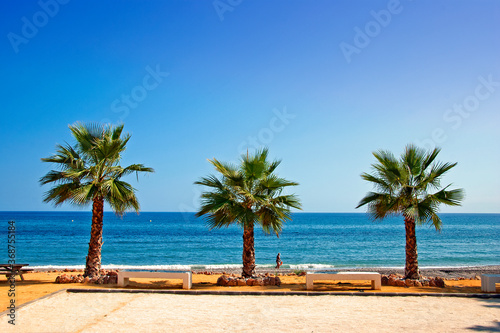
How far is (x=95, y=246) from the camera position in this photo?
13789mm

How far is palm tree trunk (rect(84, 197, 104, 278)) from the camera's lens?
537 inches

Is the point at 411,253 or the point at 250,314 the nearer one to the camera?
the point at 250,314

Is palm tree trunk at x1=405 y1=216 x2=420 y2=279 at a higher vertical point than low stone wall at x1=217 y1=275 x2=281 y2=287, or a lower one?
higher

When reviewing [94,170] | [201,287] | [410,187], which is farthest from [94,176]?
[410,187]

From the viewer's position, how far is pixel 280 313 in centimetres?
916

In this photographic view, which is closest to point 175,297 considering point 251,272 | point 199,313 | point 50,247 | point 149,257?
point 199,313

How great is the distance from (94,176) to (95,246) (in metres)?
2.47

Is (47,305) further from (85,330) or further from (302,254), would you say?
(302,254)

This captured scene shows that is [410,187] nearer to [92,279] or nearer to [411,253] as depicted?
[411,253]

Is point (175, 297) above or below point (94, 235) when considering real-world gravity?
below

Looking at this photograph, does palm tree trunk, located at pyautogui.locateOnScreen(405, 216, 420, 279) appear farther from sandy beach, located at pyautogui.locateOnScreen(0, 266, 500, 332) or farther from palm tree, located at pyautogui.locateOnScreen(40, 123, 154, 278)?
palm tree, located at pyautogui.locateOnScreen(40, 123, 154, 278)

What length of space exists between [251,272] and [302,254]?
1088 inches

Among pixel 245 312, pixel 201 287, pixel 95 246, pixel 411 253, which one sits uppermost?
pixel 95 246

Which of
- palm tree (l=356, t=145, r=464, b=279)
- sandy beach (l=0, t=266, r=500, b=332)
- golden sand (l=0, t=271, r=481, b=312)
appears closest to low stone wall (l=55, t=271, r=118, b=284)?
golden sand (l=0, t=271, r=481, b=312)
